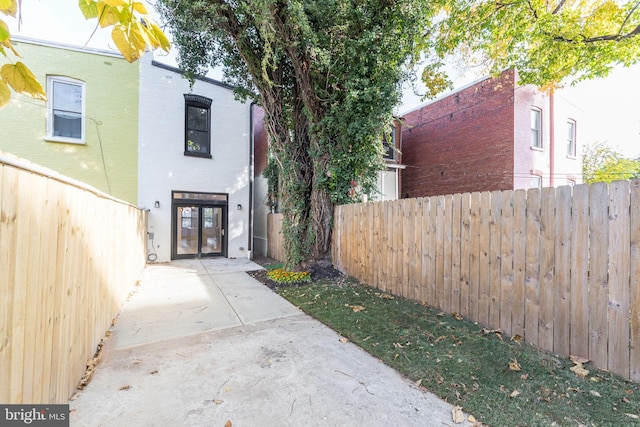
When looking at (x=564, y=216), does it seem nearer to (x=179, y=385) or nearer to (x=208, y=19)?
(x=179, y=385)

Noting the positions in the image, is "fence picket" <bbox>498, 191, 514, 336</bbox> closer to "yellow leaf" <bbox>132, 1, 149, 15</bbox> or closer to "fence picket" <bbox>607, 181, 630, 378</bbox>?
"fence picket" <bbox>607, 181, 630, 378</bbox>

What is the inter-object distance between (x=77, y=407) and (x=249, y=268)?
654 cm

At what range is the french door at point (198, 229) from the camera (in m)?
10.3

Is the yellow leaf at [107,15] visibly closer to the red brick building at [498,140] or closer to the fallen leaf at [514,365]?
the fallen leaf at [514,365]

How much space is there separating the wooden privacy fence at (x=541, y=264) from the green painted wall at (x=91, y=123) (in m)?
9.28

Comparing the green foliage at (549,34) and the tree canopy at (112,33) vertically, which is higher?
the green foliage at (549,34)

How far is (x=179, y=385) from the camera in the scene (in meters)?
2.62

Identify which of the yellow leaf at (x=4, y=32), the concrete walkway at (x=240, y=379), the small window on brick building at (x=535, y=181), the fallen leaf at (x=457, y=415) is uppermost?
the small window on brick building at (x=535, y=181)

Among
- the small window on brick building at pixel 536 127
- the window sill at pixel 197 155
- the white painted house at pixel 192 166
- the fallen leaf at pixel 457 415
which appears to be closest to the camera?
the fallen leaf at pixel 457 415

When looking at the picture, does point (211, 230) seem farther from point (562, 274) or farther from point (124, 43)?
point (124, 43)

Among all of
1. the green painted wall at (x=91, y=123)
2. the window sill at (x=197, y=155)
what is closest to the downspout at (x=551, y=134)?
the window sill at (x=197, y=155)

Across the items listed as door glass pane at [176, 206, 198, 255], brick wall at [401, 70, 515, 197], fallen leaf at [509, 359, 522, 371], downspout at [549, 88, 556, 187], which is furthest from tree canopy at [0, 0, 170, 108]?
downspout at [549, 88, 556, 187]

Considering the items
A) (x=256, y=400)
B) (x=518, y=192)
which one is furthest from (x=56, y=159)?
(x=518, y=192)

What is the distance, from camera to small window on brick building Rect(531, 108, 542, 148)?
501 inches
